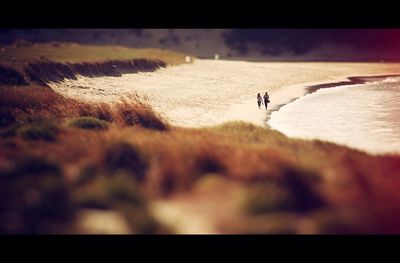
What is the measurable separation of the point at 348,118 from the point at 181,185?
15.4m

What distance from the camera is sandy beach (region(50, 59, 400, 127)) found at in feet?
78.7

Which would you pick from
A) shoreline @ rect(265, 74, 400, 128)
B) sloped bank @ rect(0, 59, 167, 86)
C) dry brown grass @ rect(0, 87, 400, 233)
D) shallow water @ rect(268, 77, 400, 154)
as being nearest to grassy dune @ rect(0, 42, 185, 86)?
sloped bank @ rect(0, 59, 167, 86)

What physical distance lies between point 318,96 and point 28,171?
82.0 ft

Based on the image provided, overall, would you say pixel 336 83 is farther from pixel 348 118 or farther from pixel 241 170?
pixel 241 170

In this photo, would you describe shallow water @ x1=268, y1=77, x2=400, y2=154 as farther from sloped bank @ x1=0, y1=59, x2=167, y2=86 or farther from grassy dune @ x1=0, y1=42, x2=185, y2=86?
grassy dune @ x1=0, y1=42, x2=185, y2=86

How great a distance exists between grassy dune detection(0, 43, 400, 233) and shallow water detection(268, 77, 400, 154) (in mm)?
3908

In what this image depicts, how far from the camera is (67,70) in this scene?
32.0 metres

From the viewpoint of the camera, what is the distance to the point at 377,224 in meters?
9.53

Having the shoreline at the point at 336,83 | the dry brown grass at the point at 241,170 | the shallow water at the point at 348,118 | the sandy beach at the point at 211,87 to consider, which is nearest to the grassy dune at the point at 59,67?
the sandy beach at the point at 211,87

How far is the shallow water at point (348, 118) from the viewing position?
18438mm

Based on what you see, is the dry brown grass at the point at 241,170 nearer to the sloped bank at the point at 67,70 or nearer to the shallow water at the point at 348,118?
the shallow water at the point at 348,118

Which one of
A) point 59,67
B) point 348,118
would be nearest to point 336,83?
point 348,118

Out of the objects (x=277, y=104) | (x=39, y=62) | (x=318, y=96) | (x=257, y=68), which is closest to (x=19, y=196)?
(x=277, y=104)

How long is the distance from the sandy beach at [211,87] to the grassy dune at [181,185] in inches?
305
